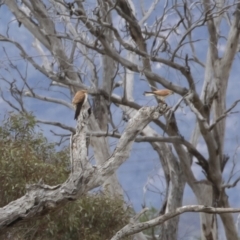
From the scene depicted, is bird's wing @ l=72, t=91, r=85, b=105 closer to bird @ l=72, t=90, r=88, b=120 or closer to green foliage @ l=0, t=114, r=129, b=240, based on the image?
bird @ l=72, t=90, r=88, b=120

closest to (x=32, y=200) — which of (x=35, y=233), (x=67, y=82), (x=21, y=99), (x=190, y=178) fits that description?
(x=35, y=233)

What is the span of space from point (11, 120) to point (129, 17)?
171 cm

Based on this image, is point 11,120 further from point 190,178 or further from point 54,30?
point 190,178

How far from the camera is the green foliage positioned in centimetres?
500

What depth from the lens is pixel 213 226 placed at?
817cm

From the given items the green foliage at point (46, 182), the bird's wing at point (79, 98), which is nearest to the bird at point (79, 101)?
the bird's wing at point (79, 98)

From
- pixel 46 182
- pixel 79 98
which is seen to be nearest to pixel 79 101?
pixel 79 98

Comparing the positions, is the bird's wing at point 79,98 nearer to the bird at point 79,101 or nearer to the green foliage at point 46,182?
the bird at point 79,101

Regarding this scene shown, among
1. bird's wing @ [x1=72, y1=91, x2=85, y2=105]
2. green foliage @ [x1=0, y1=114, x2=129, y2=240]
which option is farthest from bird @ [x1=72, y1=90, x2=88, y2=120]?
green foliage @ [x1=0, y1=114, x2=129, y2=240]

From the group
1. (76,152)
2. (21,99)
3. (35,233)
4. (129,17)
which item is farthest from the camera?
(21,99)

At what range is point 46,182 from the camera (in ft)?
16.9

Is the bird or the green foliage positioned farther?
the green foliage

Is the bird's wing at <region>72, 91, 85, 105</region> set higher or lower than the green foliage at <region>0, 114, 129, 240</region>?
higher

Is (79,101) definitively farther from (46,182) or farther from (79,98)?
(46,182)
